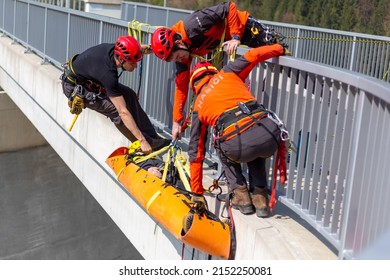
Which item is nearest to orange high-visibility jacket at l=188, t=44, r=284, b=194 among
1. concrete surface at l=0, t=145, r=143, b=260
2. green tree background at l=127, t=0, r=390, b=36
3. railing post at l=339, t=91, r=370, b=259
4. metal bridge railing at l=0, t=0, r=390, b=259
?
metal bridge railing at l=0, t=0, r=390, b=259

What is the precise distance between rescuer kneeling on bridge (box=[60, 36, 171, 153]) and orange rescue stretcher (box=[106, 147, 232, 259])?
0.74 m

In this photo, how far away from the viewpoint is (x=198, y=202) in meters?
4.24

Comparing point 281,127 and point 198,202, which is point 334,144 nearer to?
point 281,127

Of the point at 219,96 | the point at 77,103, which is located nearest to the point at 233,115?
the point at 219,96

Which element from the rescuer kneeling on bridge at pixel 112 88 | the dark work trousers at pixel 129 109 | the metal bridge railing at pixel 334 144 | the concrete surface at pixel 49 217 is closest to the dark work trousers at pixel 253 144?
the metal bridge railing at pixel 334 144

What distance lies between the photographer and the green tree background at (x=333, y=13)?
3838 centimetres

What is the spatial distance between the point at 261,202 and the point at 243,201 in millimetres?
135

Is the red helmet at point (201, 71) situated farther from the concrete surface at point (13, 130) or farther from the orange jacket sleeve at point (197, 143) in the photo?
the concrete surface at point (13, 130)

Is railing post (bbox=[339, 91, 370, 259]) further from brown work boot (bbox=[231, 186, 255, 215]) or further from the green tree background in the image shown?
the green tree background

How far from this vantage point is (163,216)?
14.5 ft

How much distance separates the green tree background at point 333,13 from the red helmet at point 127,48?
31.7 meters

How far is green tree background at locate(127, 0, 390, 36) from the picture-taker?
38375 millimetres

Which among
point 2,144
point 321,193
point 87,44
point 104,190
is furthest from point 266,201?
point 2,144
